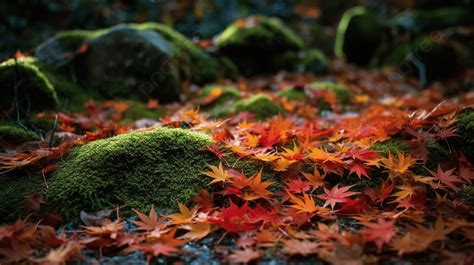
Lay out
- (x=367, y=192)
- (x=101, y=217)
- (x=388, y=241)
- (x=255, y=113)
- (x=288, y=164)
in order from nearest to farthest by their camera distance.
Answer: (x=388, y=241), (x=101, y=217), (x=367, y=192), (x=288, y=164), (x=255, y=113)

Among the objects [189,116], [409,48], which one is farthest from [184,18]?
[189,116]

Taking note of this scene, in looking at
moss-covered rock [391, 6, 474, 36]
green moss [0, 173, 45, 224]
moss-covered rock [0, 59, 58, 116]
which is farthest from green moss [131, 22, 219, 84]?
moss-covered rock [391, 6, 474, 36]

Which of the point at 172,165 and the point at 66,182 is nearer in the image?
the point at 66,182

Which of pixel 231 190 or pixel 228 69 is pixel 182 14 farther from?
pixel 231 190

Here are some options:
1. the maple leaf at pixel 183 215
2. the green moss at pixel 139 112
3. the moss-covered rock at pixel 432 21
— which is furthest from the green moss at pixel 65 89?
the moss-covered rock at pixel 432 21

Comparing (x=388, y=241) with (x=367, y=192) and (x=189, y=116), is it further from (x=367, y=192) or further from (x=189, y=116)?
(x=189, y=116)

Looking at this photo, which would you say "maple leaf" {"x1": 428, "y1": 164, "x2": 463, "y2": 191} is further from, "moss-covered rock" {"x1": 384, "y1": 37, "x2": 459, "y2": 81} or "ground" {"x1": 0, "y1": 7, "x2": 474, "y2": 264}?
"moss-covered rock" {"x1": 384, "y1": 37, "x2": 459, "y2": 81}
